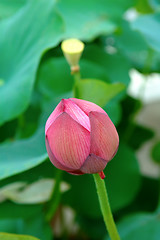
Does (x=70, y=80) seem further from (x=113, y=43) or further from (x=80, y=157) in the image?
(x=80, y=157)

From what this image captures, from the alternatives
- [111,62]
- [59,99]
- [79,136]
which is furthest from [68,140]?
[111,62]

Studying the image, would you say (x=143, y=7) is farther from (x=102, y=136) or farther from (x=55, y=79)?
(x=102, y=136)

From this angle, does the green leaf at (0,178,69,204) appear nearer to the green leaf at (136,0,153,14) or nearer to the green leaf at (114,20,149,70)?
the green leaf at (114,20,149,70)

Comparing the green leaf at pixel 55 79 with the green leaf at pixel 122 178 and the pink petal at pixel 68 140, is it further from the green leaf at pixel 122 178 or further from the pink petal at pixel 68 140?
the pink petal at pixel 68 140

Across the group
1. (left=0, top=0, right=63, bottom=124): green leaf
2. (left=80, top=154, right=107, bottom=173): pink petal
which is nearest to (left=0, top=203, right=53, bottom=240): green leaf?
(left=0, top=0, right=63, bottom=124): green leaf

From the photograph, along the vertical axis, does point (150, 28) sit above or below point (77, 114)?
below

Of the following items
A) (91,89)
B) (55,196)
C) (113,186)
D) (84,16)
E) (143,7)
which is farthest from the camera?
(143,7)

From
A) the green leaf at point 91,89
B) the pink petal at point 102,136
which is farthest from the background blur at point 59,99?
the pink petal at point 102,136
